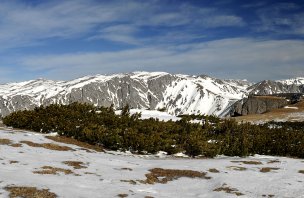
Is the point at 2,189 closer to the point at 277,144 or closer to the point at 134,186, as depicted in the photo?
the point at 134,186

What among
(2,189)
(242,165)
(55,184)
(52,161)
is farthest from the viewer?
(242,165)

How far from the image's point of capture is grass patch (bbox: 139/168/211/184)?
66.2ft

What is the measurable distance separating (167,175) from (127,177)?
9.53 ft

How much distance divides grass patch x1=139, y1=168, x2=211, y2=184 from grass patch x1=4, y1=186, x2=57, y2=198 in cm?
628

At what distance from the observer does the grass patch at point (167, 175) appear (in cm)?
2018

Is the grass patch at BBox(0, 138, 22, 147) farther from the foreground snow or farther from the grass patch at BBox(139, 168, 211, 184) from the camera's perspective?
the grass patch at BBox(139, 168, 211, 184)

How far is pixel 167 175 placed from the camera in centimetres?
2152

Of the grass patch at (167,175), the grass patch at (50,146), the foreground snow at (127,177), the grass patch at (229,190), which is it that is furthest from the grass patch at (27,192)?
the grass patch at (50,146)

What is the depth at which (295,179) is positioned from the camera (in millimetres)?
20812

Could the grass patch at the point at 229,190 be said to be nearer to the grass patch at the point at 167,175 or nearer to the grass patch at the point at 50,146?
the grass patch at the point at 167,175

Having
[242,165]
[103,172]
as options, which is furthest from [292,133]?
[103,172]

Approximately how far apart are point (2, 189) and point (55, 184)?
2.50 m

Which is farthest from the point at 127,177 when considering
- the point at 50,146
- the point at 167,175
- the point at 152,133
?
the point at 152,133

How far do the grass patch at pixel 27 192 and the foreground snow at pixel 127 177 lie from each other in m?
0.29
